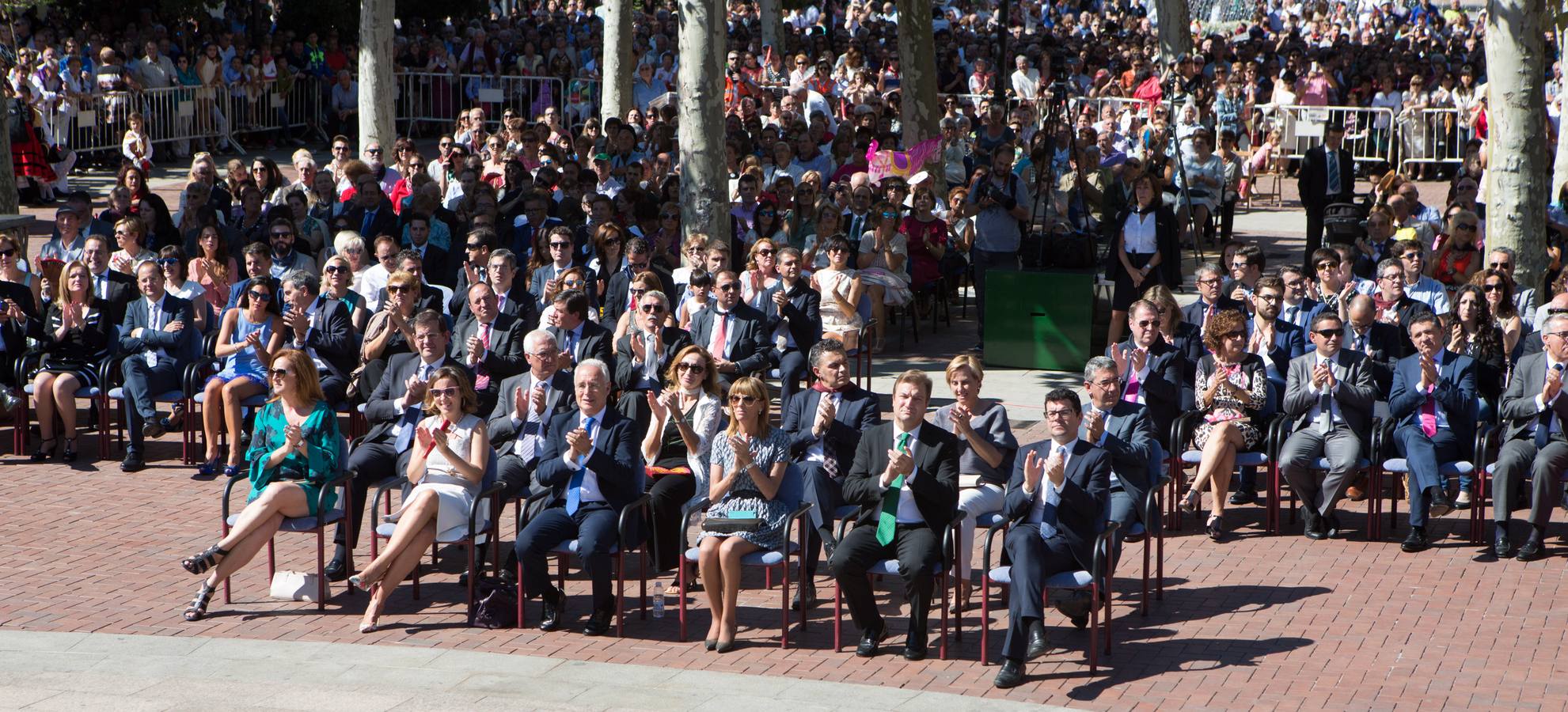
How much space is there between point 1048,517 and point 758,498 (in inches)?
51.8

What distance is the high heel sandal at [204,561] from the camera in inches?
330

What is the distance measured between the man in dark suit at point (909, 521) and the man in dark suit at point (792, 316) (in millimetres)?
3782

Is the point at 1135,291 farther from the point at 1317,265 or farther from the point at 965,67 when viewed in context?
the point at 965,67

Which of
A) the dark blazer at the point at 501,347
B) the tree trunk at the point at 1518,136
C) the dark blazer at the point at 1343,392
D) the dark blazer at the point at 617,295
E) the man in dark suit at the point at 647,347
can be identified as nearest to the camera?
the dark blazer at the point at 1343,392

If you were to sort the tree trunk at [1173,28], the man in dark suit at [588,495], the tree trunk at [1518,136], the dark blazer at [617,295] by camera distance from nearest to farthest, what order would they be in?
the man in dark suit at [588,495]
the dark blazer at [617,295]
the tree trunk at [1518,136]
the tree trunk at [1173,28]

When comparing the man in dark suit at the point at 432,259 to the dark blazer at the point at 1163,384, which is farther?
the man in dark suit at the point at 432,259

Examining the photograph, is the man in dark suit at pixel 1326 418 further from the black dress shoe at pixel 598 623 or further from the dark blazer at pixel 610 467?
the black dress shoe at pixel 598 623

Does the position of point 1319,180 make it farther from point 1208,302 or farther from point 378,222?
point 378,222

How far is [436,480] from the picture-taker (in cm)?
866

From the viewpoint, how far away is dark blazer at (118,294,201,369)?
11625 mm

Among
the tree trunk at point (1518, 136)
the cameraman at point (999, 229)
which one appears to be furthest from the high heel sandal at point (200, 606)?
the tree trunk at point (1518, 136)

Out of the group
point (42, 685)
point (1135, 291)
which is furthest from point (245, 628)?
point (1135, 291)

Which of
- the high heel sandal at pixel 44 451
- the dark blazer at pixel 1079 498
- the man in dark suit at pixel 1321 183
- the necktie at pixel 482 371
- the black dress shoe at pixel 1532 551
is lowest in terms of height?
the black dress shoe at pixel 1532 551

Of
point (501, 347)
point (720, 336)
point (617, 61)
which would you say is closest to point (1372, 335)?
point (720, 336)
